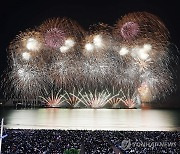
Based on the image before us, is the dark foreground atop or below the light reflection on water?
below

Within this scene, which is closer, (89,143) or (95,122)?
(89,143)

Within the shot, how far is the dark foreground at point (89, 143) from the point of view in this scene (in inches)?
829

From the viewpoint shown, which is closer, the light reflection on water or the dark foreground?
the dark foreground

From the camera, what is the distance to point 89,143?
23.3 m

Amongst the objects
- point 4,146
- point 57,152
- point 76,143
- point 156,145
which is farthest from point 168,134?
point 4,146

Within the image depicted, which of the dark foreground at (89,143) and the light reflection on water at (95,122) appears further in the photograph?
the light reflection on water at (95,122)

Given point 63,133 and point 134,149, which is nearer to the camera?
point 134,149

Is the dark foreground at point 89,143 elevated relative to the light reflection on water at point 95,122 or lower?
lower

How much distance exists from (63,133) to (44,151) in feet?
24.5

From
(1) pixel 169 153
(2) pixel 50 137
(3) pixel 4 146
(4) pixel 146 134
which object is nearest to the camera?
(1) pixel 169 153

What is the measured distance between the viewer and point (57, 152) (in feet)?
67.4

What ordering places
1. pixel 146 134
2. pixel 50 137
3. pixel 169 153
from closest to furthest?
pixel 169 153
pixel 50 137
pixel 146 134

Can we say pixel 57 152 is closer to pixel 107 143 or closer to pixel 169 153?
pixel 107 143

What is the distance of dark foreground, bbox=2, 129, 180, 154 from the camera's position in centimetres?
2105
